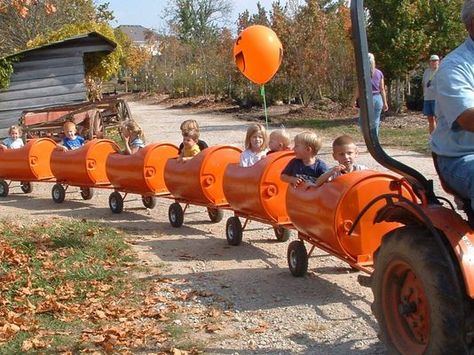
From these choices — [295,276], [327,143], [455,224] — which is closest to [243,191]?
[295,276]

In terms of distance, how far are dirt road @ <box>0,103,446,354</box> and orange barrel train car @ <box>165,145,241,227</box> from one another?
1.14ft

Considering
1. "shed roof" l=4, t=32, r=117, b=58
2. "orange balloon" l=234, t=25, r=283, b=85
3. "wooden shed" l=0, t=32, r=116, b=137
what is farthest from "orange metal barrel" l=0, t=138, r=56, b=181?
"shed roof" l=4, t=32, r=117, b=58

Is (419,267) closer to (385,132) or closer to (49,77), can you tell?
(385,132)

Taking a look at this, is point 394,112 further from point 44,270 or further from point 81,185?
point 44,270

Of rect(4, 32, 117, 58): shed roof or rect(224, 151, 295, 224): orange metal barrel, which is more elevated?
rect(4, 32, 117, 58): shed roof

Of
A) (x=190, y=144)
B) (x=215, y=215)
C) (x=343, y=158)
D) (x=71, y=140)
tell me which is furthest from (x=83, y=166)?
(x=343, y=158)

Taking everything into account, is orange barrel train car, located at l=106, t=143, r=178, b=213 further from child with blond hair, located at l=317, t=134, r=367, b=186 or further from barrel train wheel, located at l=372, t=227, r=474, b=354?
barrel train wheel, located at l=372, t=227, r=474, b=354

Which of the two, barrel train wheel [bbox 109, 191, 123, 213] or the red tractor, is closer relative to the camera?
the red tractor

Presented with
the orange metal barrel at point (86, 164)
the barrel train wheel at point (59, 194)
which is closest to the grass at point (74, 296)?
the orange metal barrel at point (86, 164)

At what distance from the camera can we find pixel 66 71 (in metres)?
21.5

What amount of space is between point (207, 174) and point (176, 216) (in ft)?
2.47

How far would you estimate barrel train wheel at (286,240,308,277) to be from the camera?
6.42m

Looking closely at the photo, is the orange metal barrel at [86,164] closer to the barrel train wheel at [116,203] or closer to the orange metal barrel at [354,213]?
the barrel train wheel at [116,203]

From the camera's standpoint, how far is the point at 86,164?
11.2m
